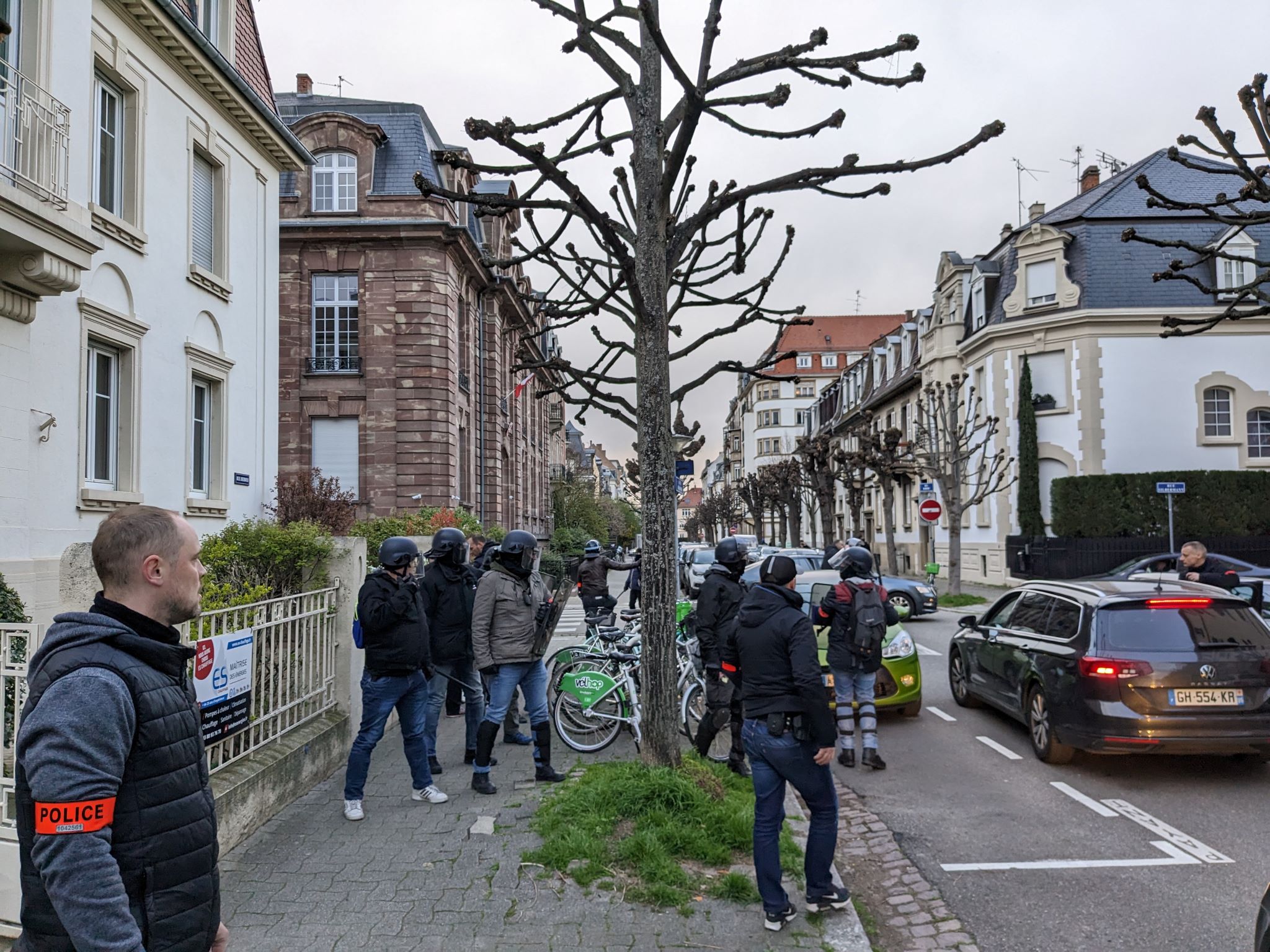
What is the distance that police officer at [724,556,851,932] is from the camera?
15.0ft

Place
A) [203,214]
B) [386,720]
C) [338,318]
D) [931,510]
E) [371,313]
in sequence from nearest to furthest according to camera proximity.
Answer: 1. [386,720]
2. [203,214]
3. [931,510]
4. [371,313]
5. [338,318]

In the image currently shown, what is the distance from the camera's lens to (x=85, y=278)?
36.0 feet

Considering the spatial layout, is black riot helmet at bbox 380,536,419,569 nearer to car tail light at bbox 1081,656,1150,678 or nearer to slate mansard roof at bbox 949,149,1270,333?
car tail light at bbox 1081,656,1150,678

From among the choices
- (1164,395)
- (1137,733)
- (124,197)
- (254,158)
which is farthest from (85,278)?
(1164,395)

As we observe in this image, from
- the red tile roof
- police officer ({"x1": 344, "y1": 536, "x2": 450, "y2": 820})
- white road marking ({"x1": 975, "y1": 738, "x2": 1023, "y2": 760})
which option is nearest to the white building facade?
police officer ({"x1": 344, "y1": 536, "x2": 450, "y2": 820})

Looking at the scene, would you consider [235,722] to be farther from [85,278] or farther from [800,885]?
[85,278]

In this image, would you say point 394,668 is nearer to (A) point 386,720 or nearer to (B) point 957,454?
(A) point 386,720

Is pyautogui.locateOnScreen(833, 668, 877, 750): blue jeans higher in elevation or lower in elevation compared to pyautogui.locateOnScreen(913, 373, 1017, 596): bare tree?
lower

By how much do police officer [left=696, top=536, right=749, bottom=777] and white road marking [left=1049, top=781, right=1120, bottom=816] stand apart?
2.45 m

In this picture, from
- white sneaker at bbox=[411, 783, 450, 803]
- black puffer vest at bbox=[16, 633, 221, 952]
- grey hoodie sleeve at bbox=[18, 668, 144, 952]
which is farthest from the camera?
white sneaker at bbox=[411, 783, 450, 803]

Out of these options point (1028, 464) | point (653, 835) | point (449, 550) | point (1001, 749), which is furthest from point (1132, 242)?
point (653, 835)

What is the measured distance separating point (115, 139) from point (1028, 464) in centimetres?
2806

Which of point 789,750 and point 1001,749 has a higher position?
point 789,750

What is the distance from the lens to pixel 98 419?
11664mm
